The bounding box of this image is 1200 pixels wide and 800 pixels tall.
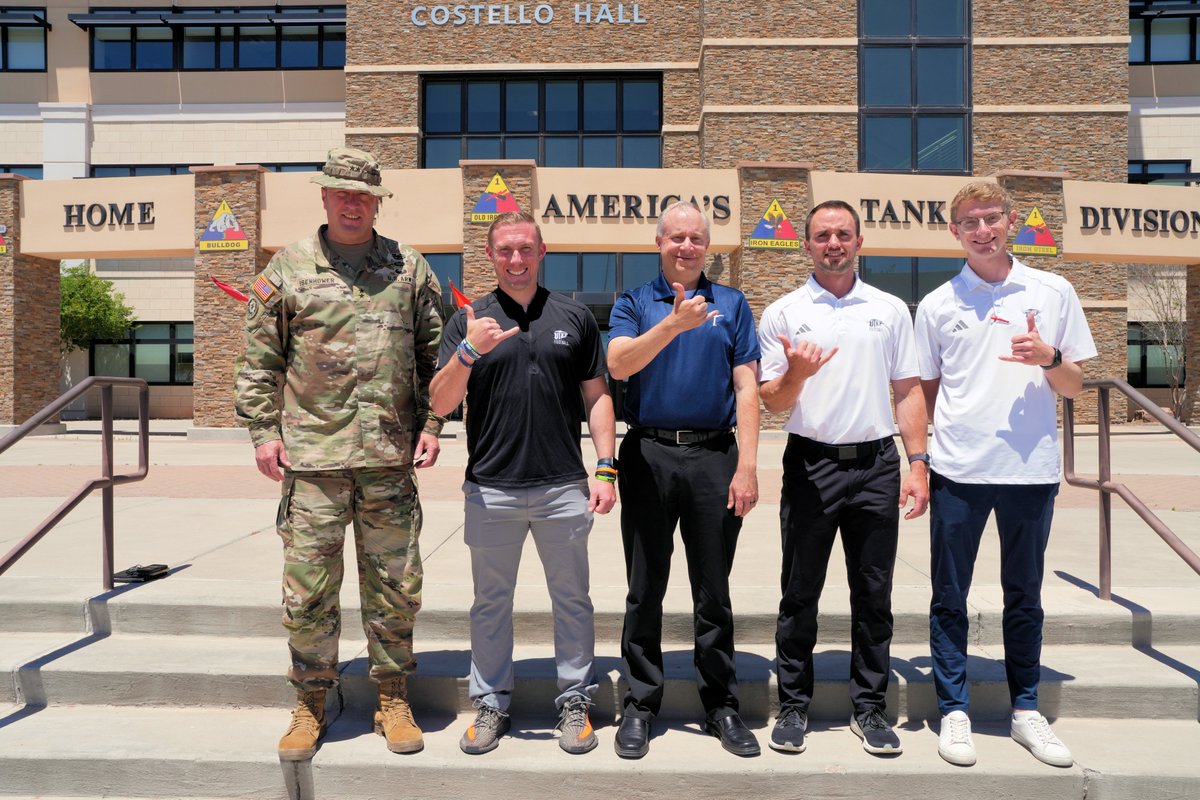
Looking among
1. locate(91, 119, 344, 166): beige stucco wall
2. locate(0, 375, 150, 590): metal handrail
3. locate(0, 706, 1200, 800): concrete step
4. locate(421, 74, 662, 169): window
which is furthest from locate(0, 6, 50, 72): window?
locate(0, 706, 1200, 800): concrete step

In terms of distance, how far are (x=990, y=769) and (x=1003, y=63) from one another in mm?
24809

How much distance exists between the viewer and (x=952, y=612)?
332 centimetres

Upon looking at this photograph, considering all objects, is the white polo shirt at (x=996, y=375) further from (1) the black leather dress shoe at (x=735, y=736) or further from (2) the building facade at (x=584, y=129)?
(2) the building facade at (x=584, y=129)

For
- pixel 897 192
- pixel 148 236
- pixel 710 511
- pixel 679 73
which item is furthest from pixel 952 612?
pixel 679 73

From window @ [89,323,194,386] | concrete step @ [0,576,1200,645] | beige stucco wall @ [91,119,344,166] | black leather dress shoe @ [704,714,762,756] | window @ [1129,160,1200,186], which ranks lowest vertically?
black leather dress shoe @ [704,714,762,756]

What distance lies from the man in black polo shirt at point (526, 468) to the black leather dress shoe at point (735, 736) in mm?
549

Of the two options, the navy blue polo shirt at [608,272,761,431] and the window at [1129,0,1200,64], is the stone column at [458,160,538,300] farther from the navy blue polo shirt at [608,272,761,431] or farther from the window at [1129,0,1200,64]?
the window at [1129,0,1200,64]

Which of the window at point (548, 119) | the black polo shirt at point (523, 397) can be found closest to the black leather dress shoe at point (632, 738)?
the black polo shirt at point (523, 397)

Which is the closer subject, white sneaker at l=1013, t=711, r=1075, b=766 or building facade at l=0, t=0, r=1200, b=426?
white sneaker at l=1013, t=711, r=1075, b=766

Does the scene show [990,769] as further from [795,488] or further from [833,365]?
[833,365]

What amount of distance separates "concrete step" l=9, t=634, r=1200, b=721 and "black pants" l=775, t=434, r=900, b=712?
306 mm

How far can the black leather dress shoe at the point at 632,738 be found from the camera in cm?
320

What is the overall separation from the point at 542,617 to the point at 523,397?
1451 millimetres

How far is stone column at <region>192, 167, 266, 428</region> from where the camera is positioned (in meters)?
18.0
